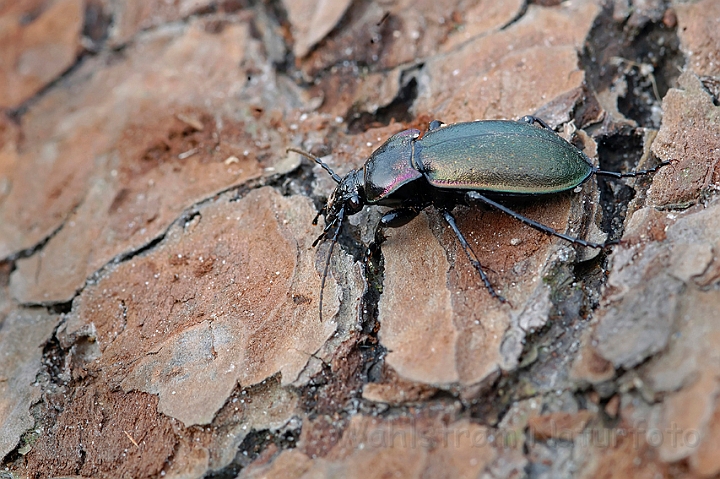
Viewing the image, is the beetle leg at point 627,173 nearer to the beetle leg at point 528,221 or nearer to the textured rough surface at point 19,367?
the beetle leg at point 528,221

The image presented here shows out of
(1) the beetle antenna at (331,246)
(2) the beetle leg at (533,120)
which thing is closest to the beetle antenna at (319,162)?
(1) the beetle antenna at (331,246)

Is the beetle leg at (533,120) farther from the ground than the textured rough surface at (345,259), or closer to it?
farther from the ground

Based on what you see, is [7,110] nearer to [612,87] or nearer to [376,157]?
[376,157]

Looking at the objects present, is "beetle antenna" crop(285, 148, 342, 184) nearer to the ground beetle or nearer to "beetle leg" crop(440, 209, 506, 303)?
the ground beetle

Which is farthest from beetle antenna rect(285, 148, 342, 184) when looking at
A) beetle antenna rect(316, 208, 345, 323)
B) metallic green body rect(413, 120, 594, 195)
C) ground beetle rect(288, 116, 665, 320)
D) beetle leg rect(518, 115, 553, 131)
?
beetle leg rect(518, 115, 553, 131)

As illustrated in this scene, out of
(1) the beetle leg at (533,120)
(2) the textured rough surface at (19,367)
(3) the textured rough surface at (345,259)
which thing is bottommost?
(2) the textured rough surface at (19,367)

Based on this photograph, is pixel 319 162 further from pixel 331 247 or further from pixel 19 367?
pixel 19 367

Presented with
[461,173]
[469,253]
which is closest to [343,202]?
[461,173]

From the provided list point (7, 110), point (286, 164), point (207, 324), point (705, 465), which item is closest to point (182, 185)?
point (286, 164)
